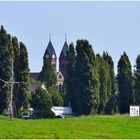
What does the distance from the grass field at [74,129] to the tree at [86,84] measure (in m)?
24.0

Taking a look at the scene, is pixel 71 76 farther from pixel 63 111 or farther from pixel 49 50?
pixel 49 50

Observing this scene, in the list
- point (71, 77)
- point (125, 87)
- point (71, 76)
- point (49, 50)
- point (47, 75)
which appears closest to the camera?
point (71, 77)

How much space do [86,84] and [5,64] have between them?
29.3 ft

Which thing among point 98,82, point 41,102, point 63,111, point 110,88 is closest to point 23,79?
point 98,82

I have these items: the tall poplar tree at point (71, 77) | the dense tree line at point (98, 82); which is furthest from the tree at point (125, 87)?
the tall poplar tree at point (71, 77)

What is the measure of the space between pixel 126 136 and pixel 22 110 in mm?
35661

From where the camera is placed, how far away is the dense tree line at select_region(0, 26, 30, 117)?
214 ft

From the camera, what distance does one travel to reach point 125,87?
2968 inches

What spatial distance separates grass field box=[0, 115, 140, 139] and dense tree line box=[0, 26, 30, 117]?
2281 centimetres

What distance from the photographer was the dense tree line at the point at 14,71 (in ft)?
214

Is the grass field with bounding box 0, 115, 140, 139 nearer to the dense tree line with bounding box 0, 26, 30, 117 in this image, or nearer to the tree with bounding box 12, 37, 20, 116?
the dense tree line with bounding box 0, 26, 30, 117

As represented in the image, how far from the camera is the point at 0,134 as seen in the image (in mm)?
34438

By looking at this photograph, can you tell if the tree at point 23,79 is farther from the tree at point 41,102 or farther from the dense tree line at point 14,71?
the tree at point 41,102

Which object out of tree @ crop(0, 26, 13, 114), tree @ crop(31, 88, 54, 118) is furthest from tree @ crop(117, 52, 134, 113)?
tree @ crop(0, 26, 13, 114)
